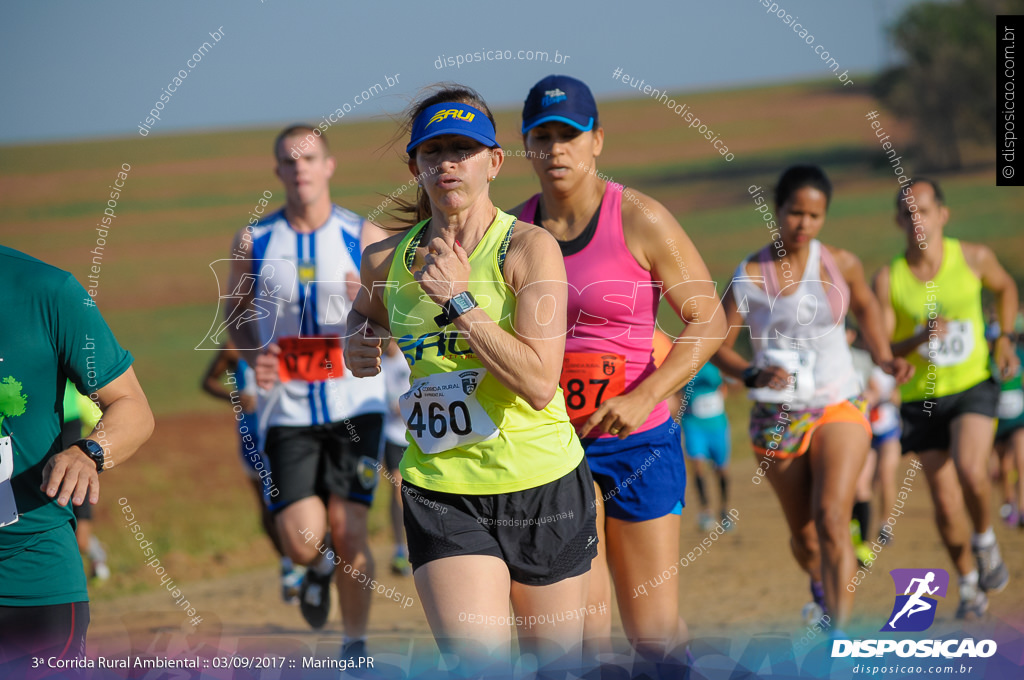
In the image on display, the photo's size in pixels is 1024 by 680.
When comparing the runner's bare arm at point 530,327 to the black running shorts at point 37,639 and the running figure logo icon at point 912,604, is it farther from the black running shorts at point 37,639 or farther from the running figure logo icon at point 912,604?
the running figure logo icon at point 912,604

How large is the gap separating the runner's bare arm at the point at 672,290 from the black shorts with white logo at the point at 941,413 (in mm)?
2845

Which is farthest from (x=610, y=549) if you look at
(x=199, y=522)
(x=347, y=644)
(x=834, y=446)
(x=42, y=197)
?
(x=42, y=197)

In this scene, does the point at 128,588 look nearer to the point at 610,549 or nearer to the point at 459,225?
the point at 610,549

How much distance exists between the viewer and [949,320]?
616 centimetres

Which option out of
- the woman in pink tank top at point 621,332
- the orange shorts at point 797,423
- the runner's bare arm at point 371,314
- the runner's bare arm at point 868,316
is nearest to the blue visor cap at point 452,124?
the runner's bare arm at point 371,314

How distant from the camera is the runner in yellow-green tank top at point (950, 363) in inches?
234

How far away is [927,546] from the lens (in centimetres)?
775

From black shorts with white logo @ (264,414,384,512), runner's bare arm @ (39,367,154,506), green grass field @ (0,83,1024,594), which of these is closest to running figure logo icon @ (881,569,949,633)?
black shorts with white logo @ (264,414,384,512)

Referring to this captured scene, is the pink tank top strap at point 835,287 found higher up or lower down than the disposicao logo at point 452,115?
lower down

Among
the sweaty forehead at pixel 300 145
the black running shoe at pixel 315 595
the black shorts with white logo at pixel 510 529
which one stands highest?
the sweaty forehead at pixel 300 145

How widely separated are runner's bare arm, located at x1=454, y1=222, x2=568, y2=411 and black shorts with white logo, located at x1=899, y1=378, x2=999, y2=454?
13.2 feet

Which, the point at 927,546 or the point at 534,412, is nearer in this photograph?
the point at 534,412

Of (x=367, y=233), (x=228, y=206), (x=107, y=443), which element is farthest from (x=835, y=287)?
(x=228, y=206)

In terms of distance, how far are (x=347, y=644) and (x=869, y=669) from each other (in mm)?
2595
